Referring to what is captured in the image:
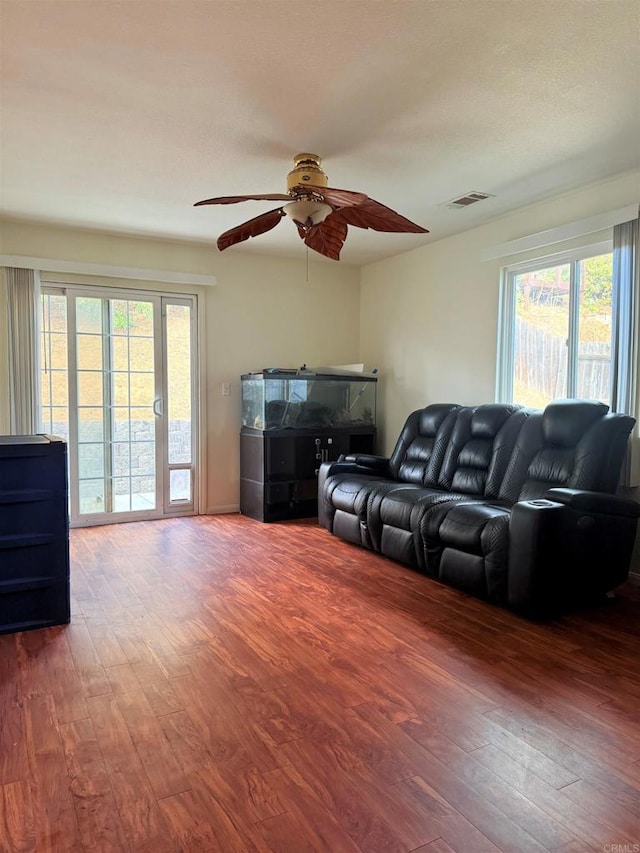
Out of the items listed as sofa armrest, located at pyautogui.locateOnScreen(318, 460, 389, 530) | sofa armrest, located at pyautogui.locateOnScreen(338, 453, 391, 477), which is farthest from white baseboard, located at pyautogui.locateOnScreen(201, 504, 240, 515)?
sofa armrest, located at pyautogui.locateOnScreen(338, 453, 391, 477)

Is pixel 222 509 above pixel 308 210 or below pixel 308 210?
below

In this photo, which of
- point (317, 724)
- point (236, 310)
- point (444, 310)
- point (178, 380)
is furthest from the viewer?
point (236, 310)

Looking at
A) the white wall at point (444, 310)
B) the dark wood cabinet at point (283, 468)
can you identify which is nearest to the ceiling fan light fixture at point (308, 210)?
the white wall at point (444, 310)

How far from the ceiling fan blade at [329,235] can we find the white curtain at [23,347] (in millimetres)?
2515

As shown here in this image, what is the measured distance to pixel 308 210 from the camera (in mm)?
2936

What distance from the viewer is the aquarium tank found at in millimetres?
5094

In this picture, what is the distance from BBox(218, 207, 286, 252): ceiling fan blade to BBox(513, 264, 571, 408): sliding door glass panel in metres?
2.13

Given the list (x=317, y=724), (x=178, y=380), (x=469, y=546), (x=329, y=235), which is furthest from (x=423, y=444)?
(x=317, y=724)

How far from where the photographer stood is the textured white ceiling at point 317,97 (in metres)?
2.02

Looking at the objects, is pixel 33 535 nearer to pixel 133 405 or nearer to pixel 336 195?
pixel 336 195

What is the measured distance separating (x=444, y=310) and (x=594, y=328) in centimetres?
144

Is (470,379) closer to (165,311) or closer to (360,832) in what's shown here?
(165,311)

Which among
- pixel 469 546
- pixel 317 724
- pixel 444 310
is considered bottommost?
pixel 317 724

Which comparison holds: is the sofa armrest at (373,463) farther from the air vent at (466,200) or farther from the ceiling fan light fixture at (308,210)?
the ceiling fan light fixture at (308,210)
